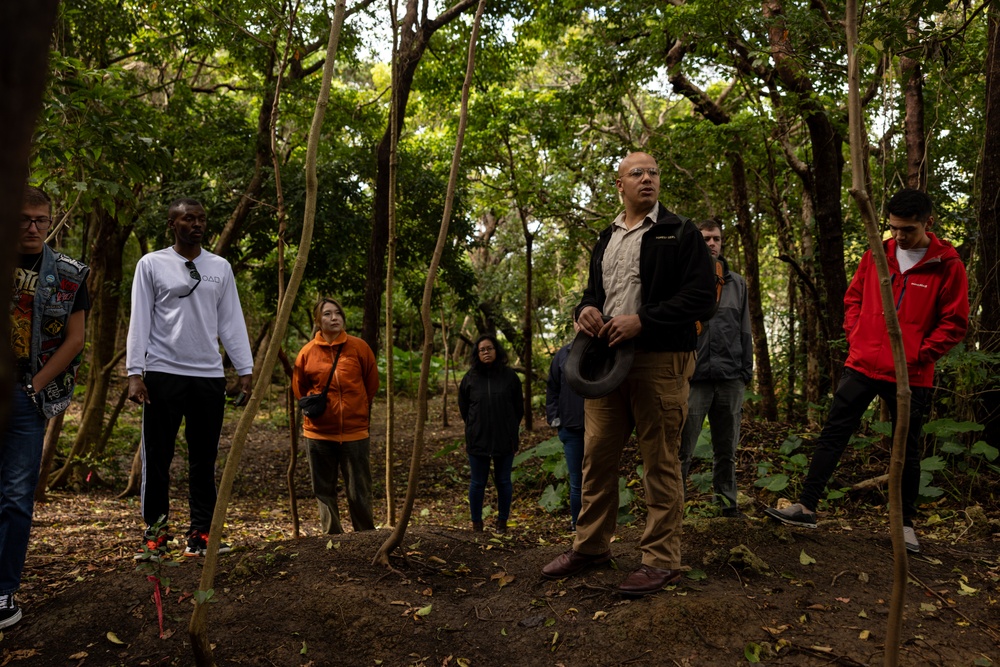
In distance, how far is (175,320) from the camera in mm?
4012

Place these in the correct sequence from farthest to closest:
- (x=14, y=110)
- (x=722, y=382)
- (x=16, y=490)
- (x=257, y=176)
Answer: (x=257, y=176) < (x=722, y=382) < (x=16, y=490) < (x=14, y=110)

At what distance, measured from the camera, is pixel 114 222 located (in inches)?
313

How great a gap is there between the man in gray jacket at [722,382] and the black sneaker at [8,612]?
364 centimetres

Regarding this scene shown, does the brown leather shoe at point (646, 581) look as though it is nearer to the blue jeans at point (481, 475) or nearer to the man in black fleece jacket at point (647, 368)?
the man in black fleece jacket at point (647, 368)

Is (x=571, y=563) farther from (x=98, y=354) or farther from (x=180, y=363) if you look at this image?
(x=98, y=354)

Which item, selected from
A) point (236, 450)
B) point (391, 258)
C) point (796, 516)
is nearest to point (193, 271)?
point (391, 258)

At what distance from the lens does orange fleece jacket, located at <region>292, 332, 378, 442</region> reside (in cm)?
515

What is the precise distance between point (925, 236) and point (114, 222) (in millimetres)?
7677

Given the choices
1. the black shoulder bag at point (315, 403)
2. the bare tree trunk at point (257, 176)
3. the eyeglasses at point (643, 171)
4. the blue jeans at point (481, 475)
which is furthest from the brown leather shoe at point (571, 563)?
the bare tree trunk at point (257, 176)

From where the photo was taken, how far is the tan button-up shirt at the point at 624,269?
353 centimetres

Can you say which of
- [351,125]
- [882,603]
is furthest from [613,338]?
[351,125]

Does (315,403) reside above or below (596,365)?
below

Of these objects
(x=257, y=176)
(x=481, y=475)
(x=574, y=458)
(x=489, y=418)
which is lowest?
(x=481, y=475)

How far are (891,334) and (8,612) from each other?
12.0ft
